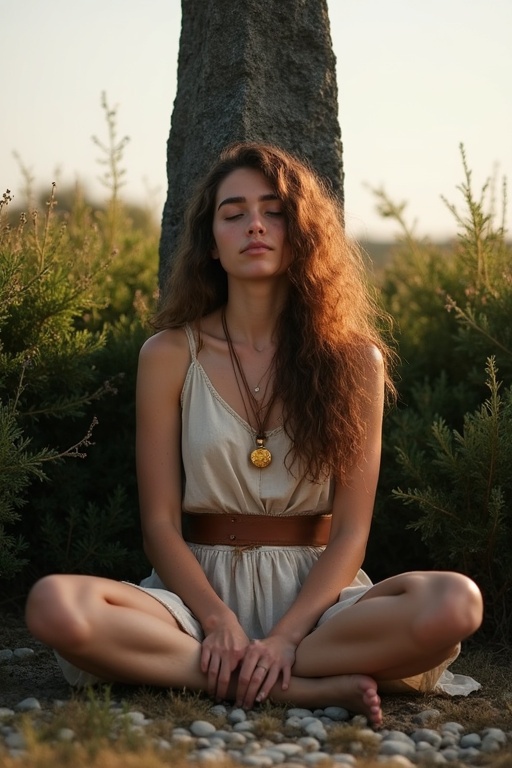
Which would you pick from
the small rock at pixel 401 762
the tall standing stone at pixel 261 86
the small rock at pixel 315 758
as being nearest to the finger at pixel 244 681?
the small rock at pixel 315 758

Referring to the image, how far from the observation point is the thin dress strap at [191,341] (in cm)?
367

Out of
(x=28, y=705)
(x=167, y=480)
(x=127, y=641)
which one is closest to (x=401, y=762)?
(x=127, y=641)

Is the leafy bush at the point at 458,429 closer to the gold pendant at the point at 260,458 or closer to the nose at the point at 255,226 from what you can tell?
the gold pendant at the point at 260,458

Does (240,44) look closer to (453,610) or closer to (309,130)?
(309,130)

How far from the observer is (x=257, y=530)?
11.5 feet

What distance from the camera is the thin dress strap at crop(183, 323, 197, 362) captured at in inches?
144

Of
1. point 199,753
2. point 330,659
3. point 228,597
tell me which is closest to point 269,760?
point 199,753

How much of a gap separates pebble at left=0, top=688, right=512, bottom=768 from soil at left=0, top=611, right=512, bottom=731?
0.24 feet

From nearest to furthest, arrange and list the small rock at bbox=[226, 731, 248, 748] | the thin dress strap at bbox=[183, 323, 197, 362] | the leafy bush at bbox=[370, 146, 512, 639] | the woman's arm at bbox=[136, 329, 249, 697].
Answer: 1. the small rock at bbox=[226, 731, 248, 748]
2. the woman's arm at bbox=[136, 329, 249, 697]
3. the thin dress strap at bbox=[183, 323, 197, 362]
4. the leafy bush at bbox=[370, 146, 512, 639]

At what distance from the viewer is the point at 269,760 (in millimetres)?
2508

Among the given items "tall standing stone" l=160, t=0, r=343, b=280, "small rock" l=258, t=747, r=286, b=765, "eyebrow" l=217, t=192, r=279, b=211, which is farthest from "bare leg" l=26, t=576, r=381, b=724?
"tall standing stone" l=160, t=0, r=343, b=280

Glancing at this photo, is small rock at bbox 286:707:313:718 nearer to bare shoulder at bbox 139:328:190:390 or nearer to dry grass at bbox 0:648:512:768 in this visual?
dry grass at bbox 0:648:512:768

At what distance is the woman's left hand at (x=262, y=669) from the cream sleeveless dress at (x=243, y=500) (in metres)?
0.28

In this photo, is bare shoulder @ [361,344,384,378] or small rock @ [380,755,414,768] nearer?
small rock @ [380,755,414,768]
